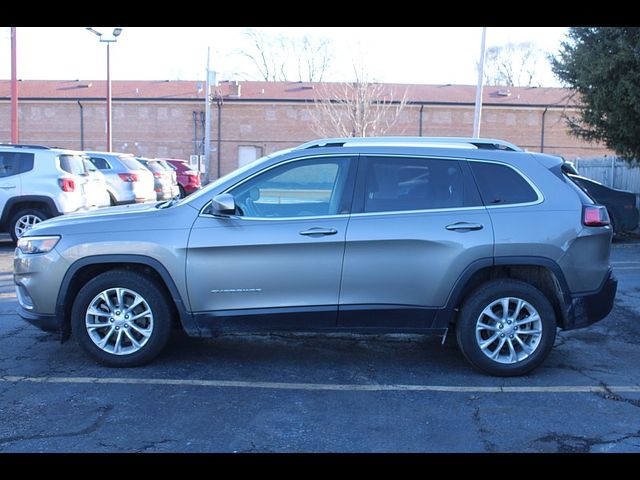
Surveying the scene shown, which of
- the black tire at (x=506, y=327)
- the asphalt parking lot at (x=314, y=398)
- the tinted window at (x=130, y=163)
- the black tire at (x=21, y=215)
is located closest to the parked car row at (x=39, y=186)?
the black tire at (x=21, y=215)

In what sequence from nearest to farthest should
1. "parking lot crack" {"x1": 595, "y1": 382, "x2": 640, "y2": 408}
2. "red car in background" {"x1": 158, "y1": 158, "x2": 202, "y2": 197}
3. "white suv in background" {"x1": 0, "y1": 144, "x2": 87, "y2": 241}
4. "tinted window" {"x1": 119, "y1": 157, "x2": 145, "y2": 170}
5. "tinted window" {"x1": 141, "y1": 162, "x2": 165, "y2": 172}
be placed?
1. "parking lot crack" {"x1": 595, "y1": 382, "x2": 640, "y2": 408}
2. "white suv in background" {"x1": 0, "y1": 144, "x2": 87, "y2": 241}
3. "tinted window" {"x1": 119, "y1": 157, "x2": 145, "y2": 170}
4. "tinted window" {"x1": 141, "y1": 162, "x2": 165, "y2": 172}
5. "red car in background" {"x1": 158, "y1": 158, "x2": 202, "y2": 197}

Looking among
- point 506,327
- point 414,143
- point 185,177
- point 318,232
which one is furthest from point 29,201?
point 185,177

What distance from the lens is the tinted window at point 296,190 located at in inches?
211

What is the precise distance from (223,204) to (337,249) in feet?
3.21

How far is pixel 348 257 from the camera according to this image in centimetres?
522

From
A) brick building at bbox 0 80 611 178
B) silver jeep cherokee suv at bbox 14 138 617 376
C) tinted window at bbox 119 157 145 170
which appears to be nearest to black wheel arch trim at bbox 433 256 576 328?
silver jeep cherokee suv at bbox 14 138 617 376

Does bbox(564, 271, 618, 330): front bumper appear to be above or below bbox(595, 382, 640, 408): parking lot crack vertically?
above

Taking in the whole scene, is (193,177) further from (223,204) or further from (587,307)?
(587,307)

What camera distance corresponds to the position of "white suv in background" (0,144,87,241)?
11.8 meters

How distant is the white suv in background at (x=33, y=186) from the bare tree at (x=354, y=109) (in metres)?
21.0

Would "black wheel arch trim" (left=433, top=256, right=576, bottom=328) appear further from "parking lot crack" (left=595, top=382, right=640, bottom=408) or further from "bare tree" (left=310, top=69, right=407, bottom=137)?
"bare tree" (left=310, top=69, right=407, bottom=137)

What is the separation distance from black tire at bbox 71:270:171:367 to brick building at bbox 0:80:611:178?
3892cm
